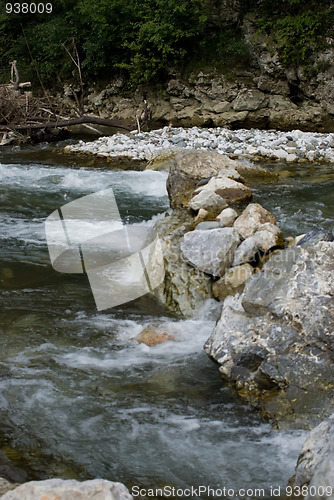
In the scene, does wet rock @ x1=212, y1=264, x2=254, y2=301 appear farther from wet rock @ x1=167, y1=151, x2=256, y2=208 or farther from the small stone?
wet rock @ x1=167, y1=151, x2=256, y2=208

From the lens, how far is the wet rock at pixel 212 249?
160 inches

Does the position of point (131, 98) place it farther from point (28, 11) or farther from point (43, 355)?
point (43, 355)

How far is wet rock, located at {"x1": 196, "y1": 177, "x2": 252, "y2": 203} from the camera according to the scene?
547 cm

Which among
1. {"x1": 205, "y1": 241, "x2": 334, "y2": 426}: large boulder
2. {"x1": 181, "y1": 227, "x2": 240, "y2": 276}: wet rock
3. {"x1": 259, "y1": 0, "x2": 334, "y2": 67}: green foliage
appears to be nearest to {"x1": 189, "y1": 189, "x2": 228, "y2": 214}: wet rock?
{"x1": 181, "y1": 227, "x2": 240, "y2": 276}: wet rock

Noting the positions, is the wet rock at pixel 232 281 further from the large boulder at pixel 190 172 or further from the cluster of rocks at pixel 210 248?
the large boulder at pixel 190 172

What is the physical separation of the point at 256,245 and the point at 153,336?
125cm

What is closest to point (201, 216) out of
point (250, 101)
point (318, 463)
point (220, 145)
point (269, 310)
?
point (269, 310)

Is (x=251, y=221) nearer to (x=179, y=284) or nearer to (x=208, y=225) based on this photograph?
(x=208, y=225)

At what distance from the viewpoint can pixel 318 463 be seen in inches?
70.5

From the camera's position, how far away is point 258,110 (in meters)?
13.3

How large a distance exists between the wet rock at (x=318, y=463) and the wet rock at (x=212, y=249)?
2181 mm

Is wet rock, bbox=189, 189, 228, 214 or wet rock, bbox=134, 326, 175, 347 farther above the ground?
wet rock, bbox=189, 189, 228, 214

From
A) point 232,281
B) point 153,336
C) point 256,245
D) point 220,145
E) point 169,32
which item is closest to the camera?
point 153,336

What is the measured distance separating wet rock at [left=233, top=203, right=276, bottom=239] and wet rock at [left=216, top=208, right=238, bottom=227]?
0.45 feet
